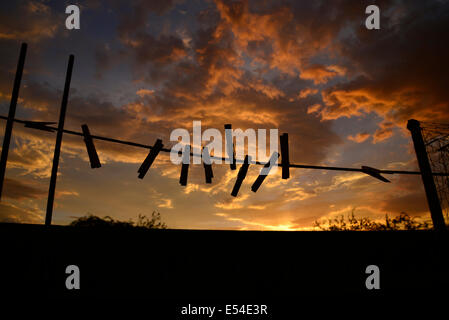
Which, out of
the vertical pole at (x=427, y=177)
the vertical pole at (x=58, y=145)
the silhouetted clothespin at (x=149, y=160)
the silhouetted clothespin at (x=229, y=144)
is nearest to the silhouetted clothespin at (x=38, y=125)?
the vertical pole at (x=58, y=145)

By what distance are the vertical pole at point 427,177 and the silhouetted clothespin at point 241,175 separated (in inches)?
144

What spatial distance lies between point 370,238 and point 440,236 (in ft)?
3.99

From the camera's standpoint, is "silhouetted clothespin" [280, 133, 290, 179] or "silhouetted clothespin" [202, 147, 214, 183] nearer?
"silhouetted clothespin" [202, 147, 214, 183]

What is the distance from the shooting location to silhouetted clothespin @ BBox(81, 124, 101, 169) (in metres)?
5.19

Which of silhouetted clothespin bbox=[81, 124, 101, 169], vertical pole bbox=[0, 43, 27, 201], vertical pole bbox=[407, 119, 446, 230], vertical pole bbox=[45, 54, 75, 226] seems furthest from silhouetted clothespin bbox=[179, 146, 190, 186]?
vertical pole bbox=[407, 119, 446, 230]

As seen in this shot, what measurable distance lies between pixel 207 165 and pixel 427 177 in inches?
177

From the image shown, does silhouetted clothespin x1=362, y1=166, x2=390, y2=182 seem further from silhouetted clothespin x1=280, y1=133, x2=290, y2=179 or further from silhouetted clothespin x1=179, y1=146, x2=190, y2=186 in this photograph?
silhouetted clothespin x1=179, y1=146, x2=190, y2=186

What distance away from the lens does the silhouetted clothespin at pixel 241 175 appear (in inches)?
221

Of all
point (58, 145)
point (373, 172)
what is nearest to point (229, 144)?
point (373, 172)

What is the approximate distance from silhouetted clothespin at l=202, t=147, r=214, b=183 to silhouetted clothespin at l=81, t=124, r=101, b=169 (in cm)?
191

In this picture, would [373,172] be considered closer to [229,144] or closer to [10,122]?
[229,144]
